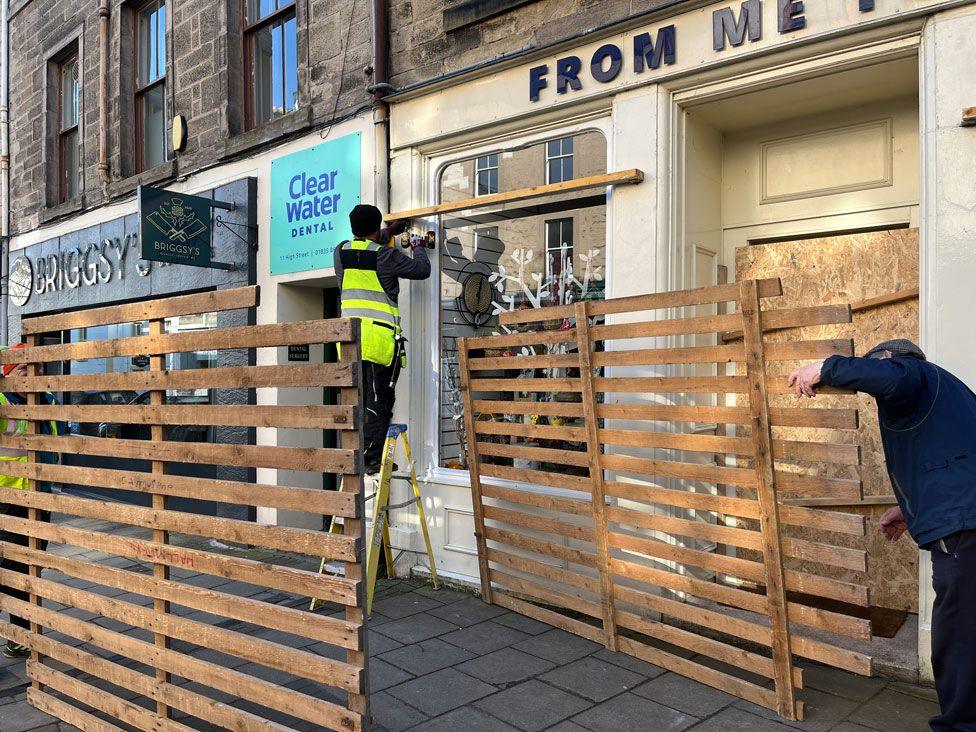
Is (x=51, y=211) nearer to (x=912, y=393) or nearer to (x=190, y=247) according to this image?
(x=190, y=247)

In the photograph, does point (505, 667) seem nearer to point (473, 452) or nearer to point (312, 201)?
point (473, 452)

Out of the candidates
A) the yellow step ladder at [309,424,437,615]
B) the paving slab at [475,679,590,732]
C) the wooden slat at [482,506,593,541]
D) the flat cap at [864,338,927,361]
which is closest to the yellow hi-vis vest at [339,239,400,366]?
the yellow step ladder at [309,424,437,615]

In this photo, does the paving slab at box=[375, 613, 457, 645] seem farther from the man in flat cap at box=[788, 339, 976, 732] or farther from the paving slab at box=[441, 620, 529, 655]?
the man in flat cap at box=[788, 339, 976, 732]

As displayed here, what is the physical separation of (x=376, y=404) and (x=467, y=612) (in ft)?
5.11

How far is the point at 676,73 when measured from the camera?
4.69 metres

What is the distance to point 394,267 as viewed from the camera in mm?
5242

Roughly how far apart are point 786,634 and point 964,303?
1.83 meters

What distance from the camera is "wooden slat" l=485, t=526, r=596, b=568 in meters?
4.55

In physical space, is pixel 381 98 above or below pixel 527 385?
above

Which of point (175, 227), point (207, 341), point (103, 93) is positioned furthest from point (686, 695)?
point (103, 93)

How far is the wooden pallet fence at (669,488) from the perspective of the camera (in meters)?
3.50

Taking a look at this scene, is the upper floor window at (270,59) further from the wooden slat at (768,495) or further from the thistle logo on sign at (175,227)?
the wooden slat at (768,495)

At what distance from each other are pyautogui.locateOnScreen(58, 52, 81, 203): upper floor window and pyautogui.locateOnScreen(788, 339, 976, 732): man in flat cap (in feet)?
38.4

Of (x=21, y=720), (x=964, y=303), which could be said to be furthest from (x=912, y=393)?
(x=21, y=720)
